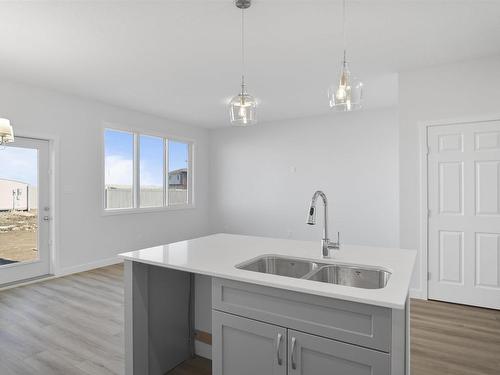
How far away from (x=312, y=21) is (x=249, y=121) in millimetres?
1063

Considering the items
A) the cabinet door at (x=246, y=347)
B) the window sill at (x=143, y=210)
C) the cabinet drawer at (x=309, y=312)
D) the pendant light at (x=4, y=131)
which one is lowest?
the cabinet door at (x=246, y=347)

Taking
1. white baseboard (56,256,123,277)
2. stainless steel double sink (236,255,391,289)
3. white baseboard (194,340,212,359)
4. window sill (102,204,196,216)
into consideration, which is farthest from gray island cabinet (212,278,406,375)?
window sill (102,204,196,216)

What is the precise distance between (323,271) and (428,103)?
2.82 m

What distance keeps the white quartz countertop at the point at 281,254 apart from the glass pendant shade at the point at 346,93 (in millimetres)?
995

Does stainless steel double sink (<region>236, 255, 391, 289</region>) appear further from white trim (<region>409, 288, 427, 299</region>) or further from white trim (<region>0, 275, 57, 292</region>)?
white trim (<region>0, 275, 57, 292</region>)

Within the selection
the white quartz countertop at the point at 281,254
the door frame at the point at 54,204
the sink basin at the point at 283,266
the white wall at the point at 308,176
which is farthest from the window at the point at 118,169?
the sink basin at the point at 283,266

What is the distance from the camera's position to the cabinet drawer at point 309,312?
1242 mm

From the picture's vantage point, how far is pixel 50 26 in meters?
2.67

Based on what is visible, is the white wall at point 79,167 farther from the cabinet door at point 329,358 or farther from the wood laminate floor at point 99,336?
the cabinet door at point 329,358

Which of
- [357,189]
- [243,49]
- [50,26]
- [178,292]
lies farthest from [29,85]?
[357,189]

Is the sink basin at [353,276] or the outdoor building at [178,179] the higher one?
the outdoor building at [178,179]

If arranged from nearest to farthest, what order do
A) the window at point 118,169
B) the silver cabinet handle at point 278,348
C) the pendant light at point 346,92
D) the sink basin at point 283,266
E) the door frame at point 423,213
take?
the silver cabinet handle at point 278,348 < the sink basin at point 283,266 < the pendant light at point 346,92 < the door frame at point 423,213 < the window at point 118,169

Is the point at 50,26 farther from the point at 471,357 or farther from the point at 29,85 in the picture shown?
the point at 471,357

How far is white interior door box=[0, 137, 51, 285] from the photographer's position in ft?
13.2
